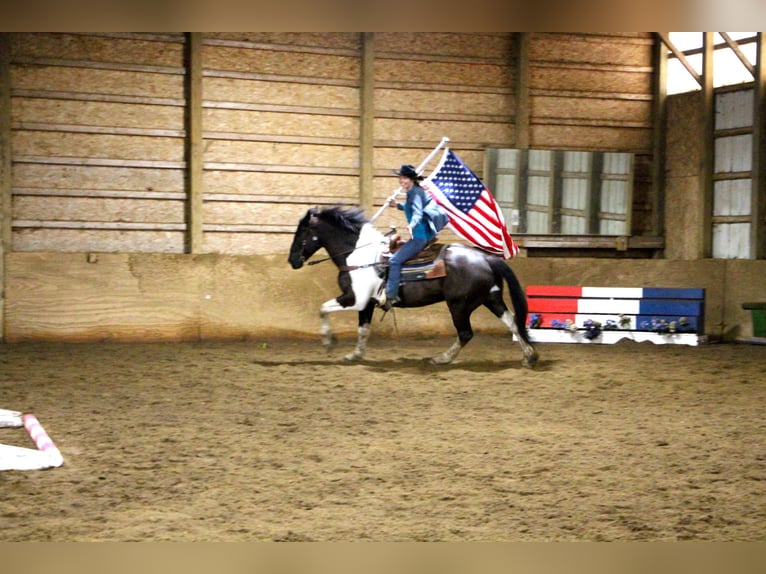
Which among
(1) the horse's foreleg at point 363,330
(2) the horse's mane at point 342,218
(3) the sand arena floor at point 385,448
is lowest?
(3) the sand arena floor at point 385,448

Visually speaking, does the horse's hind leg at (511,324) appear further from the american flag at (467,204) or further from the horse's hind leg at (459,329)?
the american flag at (467,204)

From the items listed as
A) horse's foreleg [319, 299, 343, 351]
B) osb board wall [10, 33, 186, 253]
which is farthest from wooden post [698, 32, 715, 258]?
osb board wall [10, 33, 186, 253]

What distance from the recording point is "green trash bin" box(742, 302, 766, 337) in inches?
421

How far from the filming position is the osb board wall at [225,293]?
9.94 metres

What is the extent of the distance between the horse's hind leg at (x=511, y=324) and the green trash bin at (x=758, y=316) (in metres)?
3.81

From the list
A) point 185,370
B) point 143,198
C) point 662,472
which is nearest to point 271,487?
point 662,472

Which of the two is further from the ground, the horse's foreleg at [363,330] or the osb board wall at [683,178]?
the osb board wall at [683,178]

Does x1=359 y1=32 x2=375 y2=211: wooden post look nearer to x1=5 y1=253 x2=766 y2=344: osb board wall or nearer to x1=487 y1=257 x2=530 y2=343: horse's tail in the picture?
x1=5 y1=253 x2=766 y2=344: osb board wall

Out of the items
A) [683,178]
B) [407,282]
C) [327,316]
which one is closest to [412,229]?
[407,282]

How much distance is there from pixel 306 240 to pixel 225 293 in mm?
2190

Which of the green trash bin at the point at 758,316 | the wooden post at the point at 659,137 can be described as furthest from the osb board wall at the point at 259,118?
the green trash bin at the point at 758,316

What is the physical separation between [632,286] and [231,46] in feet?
20.3

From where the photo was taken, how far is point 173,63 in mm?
10828

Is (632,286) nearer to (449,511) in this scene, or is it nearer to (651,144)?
(651,144)
